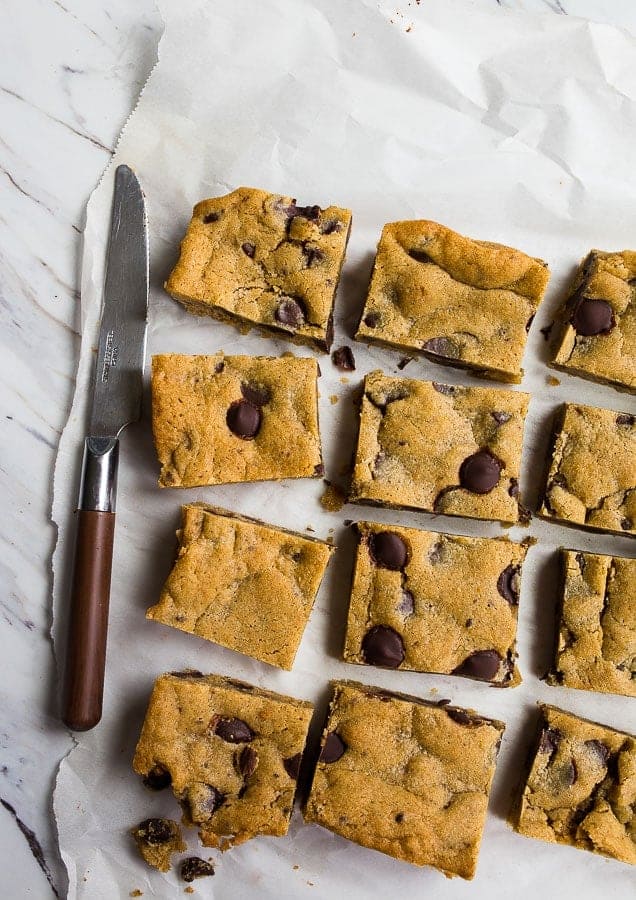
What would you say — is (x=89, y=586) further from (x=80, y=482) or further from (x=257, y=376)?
(x=257, y=376)

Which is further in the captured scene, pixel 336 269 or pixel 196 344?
pixel 196 344

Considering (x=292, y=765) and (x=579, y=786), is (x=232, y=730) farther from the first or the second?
(x=579, y=786)

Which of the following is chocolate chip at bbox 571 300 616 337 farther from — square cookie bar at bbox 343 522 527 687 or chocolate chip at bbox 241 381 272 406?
chocolate chip at bbox 241 381 272 406

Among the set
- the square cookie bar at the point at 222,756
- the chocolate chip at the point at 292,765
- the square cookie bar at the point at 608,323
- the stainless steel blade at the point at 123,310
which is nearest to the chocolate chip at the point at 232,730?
the square cookie bar at the point at 222,756

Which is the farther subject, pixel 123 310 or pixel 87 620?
pixel 123 310

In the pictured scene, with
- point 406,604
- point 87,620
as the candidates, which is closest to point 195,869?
point 87,620

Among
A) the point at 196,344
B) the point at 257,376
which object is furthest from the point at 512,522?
the point at 196,344

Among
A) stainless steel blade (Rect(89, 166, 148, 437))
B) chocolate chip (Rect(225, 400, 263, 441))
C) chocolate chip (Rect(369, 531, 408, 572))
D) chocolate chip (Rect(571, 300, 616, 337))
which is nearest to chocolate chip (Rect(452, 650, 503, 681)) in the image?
chocolate chip (Rect(369, 531, 408, 572))

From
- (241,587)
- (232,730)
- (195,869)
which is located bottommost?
(195,869)
